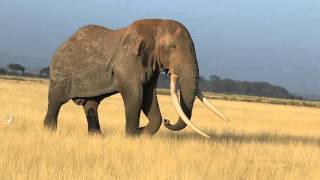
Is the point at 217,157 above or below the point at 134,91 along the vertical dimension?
below

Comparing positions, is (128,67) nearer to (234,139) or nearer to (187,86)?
(187,86)

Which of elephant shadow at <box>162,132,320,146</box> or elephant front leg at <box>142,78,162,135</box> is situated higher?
elephant front leg at <box>142,78,162,135</box>

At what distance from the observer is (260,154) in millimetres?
10688

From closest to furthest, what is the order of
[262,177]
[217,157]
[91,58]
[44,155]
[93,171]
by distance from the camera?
[93,171] < [262,177] < [44,155] < [217,157] < [91,58]

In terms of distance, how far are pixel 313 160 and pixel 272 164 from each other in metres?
1.04

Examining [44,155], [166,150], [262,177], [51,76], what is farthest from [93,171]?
[51,76]

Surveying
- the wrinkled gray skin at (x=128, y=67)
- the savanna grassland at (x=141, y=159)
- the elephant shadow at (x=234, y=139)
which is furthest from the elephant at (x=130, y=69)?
the elephant shadow at (x=234, y=139)

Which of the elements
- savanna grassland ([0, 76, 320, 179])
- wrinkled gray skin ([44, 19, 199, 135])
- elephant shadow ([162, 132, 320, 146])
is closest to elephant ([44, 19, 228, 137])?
wrinkled gray skin ([44, 19, 199, 135])

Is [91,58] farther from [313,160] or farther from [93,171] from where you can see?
[93,171]

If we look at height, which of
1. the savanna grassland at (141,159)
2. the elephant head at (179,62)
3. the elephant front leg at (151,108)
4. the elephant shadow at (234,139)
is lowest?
the elephant shadow at (234,139)

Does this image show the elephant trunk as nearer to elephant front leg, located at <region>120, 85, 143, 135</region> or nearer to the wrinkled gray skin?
the wrinkled gray skin

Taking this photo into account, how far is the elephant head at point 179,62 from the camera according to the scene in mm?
11953

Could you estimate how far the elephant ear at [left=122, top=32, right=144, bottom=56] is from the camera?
12125mm

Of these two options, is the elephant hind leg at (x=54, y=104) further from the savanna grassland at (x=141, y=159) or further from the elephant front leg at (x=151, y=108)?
the elephant front leg at (x=151, y=108)
